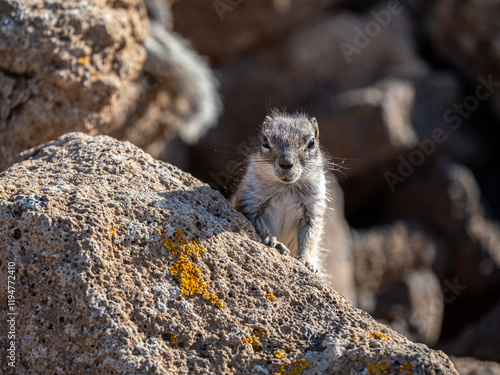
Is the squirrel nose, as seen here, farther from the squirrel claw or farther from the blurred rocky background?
the blurred rocky background

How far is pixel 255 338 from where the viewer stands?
3.81 meters

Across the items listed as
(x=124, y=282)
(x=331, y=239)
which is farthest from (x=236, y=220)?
(x=331, y=239)

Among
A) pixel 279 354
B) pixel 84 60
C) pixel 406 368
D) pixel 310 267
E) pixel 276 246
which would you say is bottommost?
pixel 84 60

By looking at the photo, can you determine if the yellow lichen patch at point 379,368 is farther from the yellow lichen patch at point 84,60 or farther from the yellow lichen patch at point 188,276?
the yellow lichen patch at point 84,60

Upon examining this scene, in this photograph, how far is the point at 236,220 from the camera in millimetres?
4766

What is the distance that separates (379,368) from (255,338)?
77 centimetres

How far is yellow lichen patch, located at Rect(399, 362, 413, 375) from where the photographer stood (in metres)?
3.41

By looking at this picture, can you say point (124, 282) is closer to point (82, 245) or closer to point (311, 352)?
point (82, 245)

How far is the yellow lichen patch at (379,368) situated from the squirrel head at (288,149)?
8.00ft
